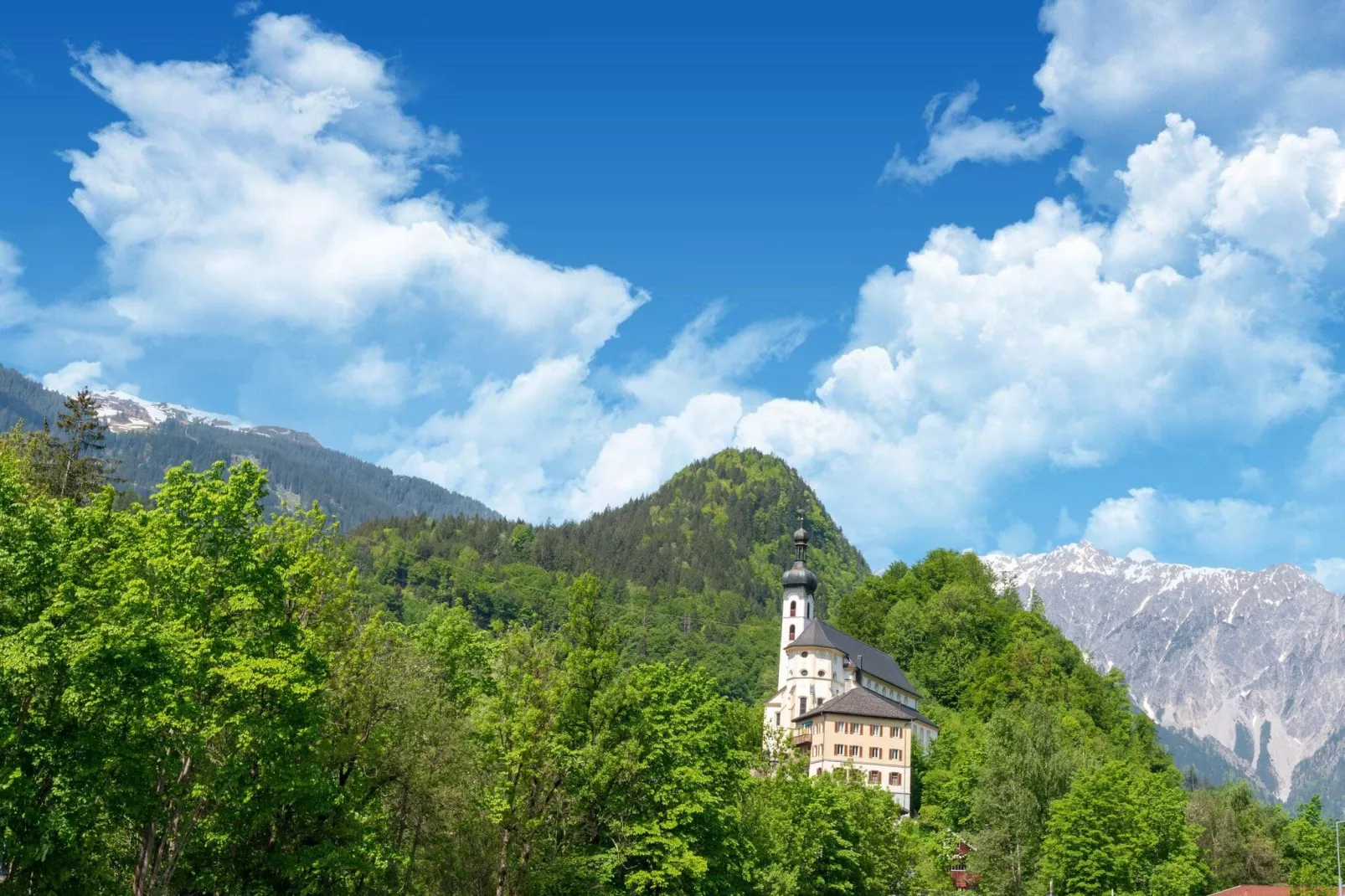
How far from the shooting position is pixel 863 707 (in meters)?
120

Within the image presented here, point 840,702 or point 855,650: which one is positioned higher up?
point 855,650

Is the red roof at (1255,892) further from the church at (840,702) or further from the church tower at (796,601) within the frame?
the church tower at (796,601)

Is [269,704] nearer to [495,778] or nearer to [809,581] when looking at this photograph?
[495,778]

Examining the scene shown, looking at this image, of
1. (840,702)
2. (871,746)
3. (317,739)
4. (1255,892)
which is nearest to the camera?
(317,739)

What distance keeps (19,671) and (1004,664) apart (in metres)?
133

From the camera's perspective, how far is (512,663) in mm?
43656

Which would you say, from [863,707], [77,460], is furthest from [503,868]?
[863,707]

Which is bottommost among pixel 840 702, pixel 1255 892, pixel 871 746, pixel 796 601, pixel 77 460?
pixel 1255 892

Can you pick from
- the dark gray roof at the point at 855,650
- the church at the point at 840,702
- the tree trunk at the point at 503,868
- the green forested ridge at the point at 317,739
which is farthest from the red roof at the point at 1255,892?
the tree trunk at the point at 503,868

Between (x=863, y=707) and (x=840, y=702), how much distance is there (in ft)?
8.19

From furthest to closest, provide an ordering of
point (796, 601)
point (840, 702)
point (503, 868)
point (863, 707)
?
point (796, 601)
point (840, 702)
point (863, 707)
point (503, 868)

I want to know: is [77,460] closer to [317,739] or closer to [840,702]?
[317,739]

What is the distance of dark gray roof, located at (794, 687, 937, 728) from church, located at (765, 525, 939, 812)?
3.3 inches

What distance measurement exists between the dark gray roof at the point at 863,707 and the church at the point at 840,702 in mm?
83
